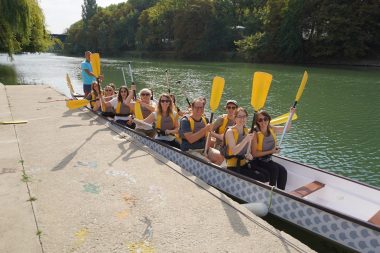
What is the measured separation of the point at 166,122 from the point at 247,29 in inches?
1701

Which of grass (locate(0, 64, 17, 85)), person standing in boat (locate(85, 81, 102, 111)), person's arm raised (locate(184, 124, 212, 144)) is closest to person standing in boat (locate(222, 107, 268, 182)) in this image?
person's arm raised (locate(184, 124, 212, 144))

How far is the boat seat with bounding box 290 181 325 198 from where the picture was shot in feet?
15.5

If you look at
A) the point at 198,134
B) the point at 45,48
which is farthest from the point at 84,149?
the point at 45,48

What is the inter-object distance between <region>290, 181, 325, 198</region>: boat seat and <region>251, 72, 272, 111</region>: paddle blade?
1.31 meters

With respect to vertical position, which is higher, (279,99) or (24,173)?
(24,173)

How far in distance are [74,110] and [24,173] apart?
199 inches

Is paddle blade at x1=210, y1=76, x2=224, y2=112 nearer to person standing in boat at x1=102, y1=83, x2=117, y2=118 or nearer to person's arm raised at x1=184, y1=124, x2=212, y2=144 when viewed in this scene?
person's arm raised at x1=184, y1=124, x2=212, y2=144

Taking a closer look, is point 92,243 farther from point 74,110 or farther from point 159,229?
point 74,110

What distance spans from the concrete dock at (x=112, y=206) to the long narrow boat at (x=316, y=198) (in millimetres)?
580

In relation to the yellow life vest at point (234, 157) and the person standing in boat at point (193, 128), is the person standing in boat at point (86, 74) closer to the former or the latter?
the person standing in boat at point (193, 128)

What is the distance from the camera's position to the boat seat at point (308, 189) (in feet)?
15.5

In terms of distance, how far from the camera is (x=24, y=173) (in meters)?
4.66

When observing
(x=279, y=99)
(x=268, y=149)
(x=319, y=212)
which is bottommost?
(x=279, y=99)

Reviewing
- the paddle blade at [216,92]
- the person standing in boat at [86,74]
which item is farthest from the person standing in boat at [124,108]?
the person standing in boat at [86,74]
